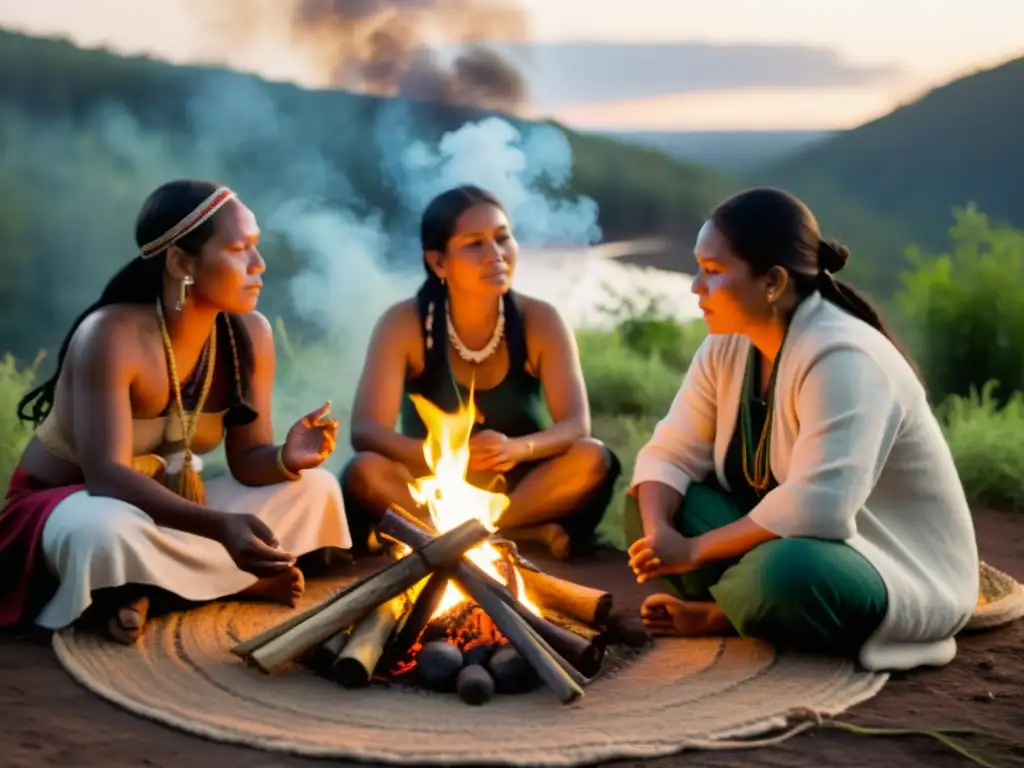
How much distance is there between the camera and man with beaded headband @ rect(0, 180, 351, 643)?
4387 millimetres

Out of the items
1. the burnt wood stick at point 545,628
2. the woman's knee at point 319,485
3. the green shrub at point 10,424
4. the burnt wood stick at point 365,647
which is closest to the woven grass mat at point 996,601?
the burnt wood stick at point 545,628

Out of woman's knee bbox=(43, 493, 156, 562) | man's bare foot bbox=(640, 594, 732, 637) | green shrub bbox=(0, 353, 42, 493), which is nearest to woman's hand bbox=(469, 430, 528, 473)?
man's bare foot bbox=(640, 594, 732, 637)

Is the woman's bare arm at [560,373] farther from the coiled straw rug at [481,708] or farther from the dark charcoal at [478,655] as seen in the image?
the dark charcoal at [478,655]

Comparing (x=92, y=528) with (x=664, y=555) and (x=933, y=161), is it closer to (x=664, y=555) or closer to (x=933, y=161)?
(x=664, y=555)

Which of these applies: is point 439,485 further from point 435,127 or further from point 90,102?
point 90,102

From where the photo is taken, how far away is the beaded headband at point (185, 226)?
4.62 metres

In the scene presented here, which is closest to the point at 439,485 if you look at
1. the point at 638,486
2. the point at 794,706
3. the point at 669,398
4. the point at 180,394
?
the point at 638,486

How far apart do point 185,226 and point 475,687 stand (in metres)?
1.90

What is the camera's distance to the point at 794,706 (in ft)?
12.3

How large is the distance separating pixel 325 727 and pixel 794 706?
4.25 ft

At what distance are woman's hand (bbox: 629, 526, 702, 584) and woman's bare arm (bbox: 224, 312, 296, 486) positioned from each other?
142 cm

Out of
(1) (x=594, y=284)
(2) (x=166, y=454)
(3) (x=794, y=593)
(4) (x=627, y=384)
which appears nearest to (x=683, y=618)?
(3) (x=794, y=593)

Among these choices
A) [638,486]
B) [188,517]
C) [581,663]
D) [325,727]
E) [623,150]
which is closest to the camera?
[325,727]

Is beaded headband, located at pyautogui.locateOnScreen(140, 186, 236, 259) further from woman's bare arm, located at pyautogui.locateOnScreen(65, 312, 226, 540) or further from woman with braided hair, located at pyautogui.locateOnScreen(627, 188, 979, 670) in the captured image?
woman with braided hair, located at pyautogui.locateOnScreen(627, 188, 979, 670)
